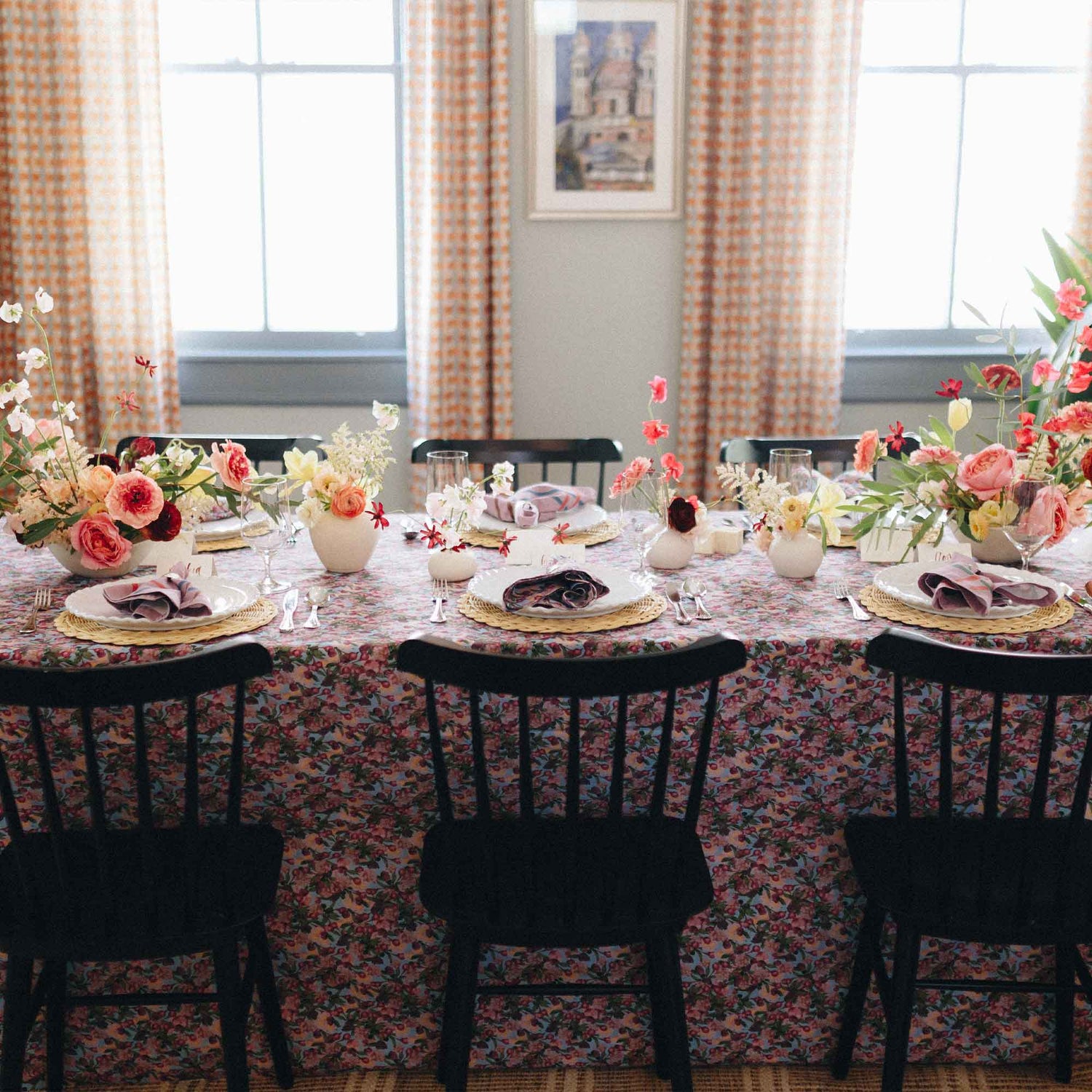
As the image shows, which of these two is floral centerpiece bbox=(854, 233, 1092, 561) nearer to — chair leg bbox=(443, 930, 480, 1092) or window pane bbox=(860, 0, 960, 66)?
chair leg bbox=(443, 930, 480, 1092)

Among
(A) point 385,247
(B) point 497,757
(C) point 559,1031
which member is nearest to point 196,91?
(A) point 385,247

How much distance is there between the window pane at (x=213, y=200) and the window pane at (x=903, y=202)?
2194mm

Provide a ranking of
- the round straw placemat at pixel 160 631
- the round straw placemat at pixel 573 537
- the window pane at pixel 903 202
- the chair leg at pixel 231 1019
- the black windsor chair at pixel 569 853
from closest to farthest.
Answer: the black windsor chair at pixel 569 853 → the chair leg at pixel 231 1019 → the round straw placemat at pixel 160 631 → the round straw placemat at pixel 573 537 → the window pane at pixel 903 202

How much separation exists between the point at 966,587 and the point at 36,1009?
1490 millimetres

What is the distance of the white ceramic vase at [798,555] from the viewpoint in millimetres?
1920

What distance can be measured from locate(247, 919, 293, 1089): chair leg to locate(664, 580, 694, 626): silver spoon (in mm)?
767

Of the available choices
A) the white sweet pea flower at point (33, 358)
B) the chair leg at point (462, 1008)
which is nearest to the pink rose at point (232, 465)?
the white sweet pea flower at point (33, 358)

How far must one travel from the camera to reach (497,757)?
1.68 meters

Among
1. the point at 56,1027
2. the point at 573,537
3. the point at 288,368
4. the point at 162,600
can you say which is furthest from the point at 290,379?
the point at 56,1027

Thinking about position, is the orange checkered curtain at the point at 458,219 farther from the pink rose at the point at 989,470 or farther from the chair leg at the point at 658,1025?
the chair leg at the point at 658,1025

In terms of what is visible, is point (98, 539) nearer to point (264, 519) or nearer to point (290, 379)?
point (264, 519)

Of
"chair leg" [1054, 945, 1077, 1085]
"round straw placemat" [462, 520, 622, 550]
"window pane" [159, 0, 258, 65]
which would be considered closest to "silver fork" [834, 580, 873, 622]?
"round straw placemat" [462, 520, 622, 550]

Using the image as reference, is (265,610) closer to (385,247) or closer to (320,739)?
(320,739)

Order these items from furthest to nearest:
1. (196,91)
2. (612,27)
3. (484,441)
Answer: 1. (196,91)
2. (612,27)
3. (484,441)
